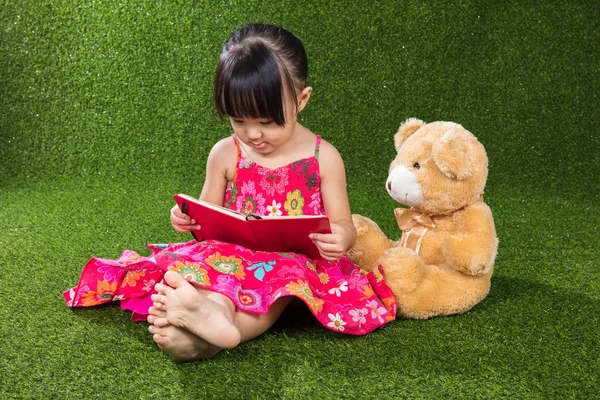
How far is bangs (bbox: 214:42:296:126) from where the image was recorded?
→ 1249 millimetres

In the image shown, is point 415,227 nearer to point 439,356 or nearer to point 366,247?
point 366,247

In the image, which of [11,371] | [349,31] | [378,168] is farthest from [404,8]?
[11,371]

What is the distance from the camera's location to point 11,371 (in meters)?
1.11

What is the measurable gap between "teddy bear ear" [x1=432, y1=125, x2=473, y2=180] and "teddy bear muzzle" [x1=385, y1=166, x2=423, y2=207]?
63mm

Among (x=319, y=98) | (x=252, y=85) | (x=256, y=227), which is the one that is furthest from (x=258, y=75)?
(x=319, y=98)

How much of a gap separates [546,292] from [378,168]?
0.96 meters

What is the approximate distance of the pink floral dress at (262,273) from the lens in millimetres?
1245

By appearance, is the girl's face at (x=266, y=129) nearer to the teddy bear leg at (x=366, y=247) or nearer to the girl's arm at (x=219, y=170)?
the girl's arm at (x=219, y=170)

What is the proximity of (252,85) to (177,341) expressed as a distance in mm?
459

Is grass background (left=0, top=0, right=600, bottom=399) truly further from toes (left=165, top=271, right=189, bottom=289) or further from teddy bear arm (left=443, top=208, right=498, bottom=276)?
toes (left=165, top=271, right=189, bottom=289)

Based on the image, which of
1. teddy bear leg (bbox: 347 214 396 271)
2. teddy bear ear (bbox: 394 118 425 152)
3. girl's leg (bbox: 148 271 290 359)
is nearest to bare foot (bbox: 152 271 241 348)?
girl's leg (bbox: 148 271 290 359)

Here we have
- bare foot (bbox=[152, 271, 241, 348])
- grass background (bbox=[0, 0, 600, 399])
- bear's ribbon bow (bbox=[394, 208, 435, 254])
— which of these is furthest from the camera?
grass background (bbox=[0, 0, 600, 399])

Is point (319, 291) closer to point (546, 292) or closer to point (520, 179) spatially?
point (546, 292)

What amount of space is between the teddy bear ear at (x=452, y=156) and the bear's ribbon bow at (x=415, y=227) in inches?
5.0
